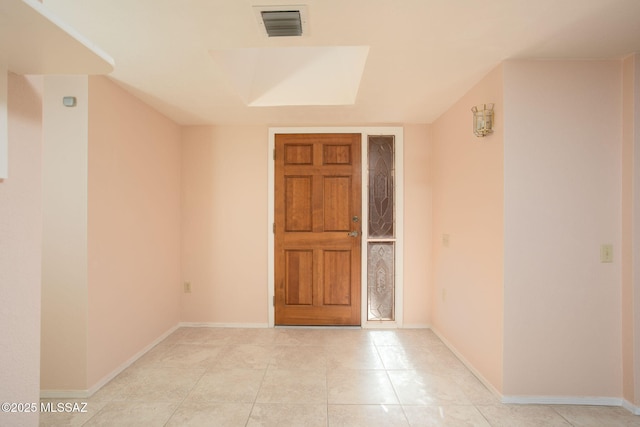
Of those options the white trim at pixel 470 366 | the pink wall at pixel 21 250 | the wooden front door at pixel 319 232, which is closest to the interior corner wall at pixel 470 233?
the white trim at pixel 470 366

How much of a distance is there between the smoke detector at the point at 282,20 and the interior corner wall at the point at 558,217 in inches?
55.6

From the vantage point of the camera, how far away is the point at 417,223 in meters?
3.59

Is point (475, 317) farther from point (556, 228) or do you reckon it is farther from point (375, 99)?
point (375, 99)

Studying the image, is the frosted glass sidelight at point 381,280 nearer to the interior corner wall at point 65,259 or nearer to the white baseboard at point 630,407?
the white baseboard at point 630,407

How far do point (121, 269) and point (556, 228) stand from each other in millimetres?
3232

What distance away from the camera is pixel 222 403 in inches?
84.0

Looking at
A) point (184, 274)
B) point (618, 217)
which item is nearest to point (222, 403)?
point (184, 274)

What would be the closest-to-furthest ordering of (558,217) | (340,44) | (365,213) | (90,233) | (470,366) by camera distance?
(340,44)
(558,217)
(90,233)
(470,366)
(365,213)

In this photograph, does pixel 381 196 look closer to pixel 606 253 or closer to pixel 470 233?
pixel 470 233

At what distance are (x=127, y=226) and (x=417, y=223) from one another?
2849mm

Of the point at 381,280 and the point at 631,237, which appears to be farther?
the point at 381,280

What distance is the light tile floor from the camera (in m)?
1.96

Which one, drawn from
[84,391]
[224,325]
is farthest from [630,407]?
[84,391]

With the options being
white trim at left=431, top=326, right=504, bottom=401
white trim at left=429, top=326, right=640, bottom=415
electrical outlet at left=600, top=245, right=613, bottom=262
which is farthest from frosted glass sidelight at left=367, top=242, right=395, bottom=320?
electrical outlet at left=600, top=245, right=613, bottom=262
